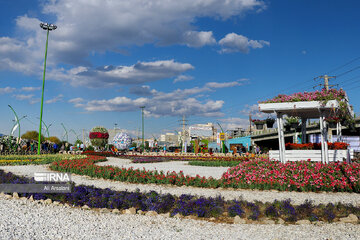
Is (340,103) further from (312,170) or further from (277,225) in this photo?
(277,225)

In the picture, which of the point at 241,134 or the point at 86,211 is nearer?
the point at 86,211

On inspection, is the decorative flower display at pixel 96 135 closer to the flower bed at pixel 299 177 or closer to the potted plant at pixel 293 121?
the potted plant at pixel 293 121

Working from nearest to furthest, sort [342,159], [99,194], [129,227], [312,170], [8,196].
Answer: [129,227] < [99,194] < [8,196] < [312,170] < [342,159]

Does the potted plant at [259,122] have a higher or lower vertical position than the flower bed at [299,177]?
higher

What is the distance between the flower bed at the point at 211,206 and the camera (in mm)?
5742

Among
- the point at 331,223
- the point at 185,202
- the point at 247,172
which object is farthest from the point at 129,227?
the point at 247,172

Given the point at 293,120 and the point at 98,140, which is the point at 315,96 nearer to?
the point at 293,120

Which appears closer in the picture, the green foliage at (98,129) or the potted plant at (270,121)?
the potted plant at (270,121)

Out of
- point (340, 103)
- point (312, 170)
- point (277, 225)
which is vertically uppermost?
point (340, 103)

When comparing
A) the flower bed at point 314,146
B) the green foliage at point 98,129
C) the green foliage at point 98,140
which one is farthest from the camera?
the green foliage at point 98,129

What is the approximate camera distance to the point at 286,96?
39.2 feet

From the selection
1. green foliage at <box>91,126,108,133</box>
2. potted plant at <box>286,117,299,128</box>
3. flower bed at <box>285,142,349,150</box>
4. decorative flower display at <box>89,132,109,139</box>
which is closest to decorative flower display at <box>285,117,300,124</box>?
potted plant at <box>286,117,299,128</box>

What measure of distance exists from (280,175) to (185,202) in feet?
16.1

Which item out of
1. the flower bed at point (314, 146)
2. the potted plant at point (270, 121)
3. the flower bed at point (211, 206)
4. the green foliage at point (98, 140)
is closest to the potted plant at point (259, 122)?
the potted plant at point (270, 121)
